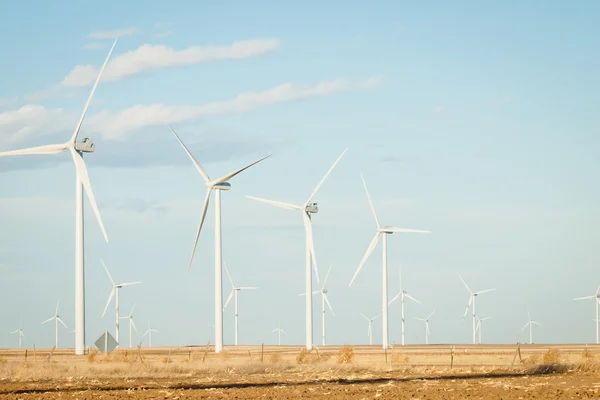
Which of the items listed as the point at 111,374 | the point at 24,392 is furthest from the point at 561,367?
the point at 24,392

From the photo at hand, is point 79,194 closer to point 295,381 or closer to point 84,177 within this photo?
point 84,177

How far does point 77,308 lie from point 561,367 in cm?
3703

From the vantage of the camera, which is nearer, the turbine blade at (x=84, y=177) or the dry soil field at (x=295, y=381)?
the dry soil field at (x=295, y=381)

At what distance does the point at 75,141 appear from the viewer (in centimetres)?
7912

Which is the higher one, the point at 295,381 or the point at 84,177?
the point at 84,177

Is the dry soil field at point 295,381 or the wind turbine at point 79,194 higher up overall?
the wind turbine at point 79,194

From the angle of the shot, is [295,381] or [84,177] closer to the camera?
[295,381]

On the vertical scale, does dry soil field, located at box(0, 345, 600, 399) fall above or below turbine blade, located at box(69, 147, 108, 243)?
below

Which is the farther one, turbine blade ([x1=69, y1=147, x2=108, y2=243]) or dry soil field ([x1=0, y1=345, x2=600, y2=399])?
turbine blade ([x1=69, y1=147, x2=108, y2=243])

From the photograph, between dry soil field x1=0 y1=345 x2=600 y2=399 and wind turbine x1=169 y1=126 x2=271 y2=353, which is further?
wind turbine x1=169 y1=126 x2=271 y2=353

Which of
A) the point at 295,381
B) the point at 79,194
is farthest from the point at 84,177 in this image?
the point at 295,381

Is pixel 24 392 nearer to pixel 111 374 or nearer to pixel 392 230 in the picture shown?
pixel 111 374

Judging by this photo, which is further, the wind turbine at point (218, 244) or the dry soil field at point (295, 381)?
the wind turbine at point (218, 244)

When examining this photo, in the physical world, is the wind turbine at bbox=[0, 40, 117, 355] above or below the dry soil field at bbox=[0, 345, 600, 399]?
above
